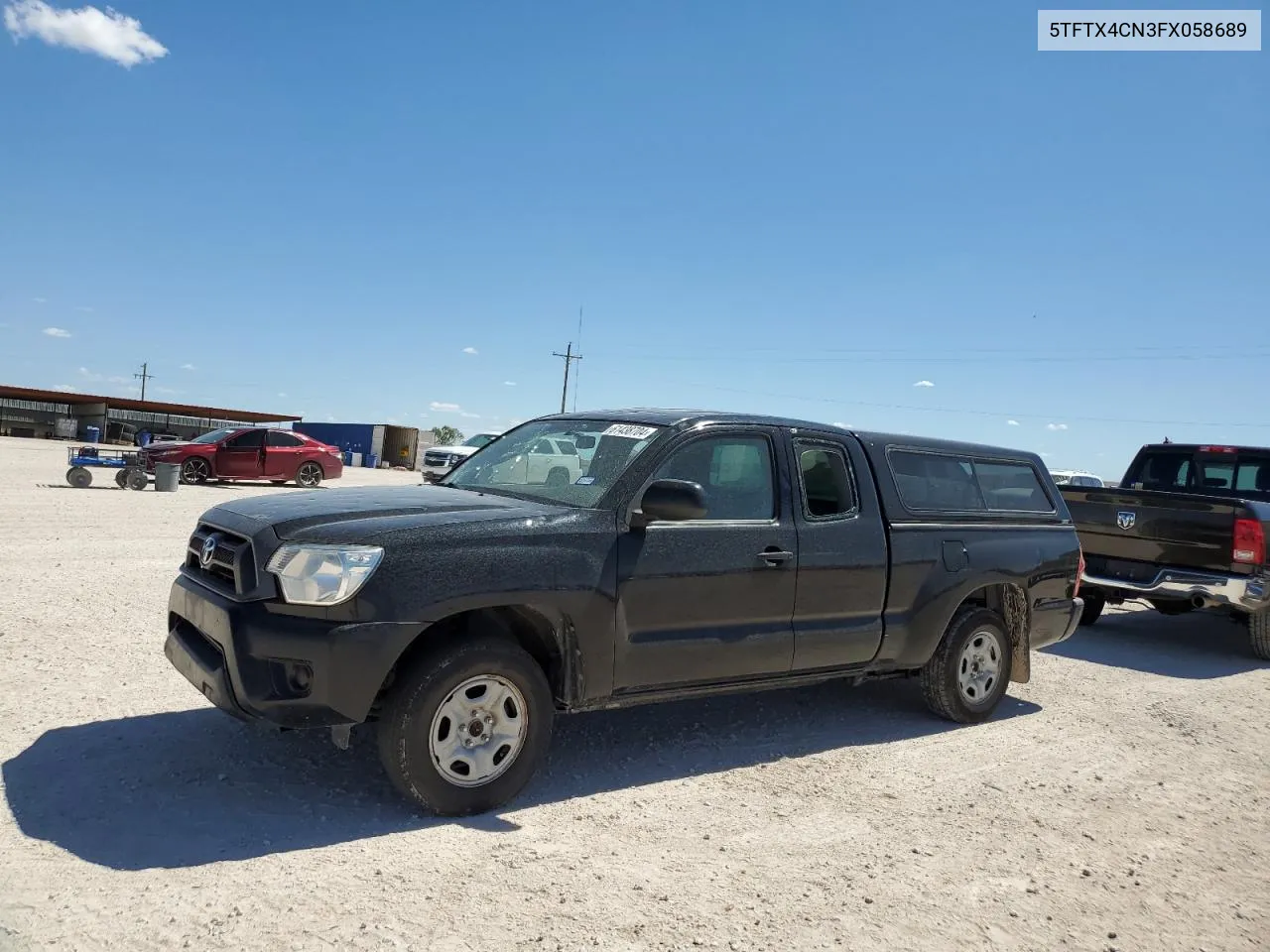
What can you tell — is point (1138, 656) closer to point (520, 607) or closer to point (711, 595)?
point (711, 595)

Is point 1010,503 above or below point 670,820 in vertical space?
above

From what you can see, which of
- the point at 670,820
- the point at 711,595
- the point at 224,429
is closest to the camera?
the point at 670,820

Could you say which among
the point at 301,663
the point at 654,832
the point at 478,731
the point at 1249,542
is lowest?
the point at 654,832

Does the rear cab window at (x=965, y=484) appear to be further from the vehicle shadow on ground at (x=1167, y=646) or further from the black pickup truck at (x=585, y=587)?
the vehicle shadow on ground at (x=1167, y=646)

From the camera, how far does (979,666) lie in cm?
602

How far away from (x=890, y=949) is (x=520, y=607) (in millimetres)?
1983

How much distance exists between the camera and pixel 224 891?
10.4 ft

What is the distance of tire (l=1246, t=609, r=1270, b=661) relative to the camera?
8422 mm

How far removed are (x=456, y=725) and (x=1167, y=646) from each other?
8.29m

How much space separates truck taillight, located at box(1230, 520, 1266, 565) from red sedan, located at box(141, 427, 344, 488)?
2067cm

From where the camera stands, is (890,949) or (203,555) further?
(203,555)

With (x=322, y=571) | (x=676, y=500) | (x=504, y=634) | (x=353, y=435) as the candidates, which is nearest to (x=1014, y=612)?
(x=676, y=500)

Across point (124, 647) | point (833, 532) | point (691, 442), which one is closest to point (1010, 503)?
point (833, 532)

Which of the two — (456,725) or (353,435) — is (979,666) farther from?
(353,435)
